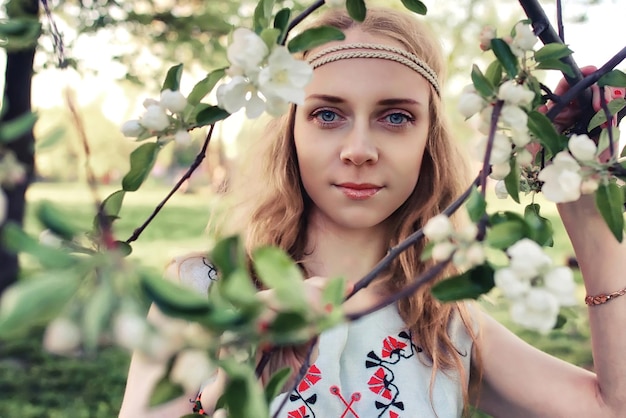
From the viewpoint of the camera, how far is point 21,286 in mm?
370

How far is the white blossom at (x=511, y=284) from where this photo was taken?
1.68 feet

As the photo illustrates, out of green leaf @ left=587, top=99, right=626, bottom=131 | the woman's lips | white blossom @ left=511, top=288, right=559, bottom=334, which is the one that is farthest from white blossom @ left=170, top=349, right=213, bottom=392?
the woman's lips

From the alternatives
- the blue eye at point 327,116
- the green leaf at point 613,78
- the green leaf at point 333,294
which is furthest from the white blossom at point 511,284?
the blue eye at point 327,116

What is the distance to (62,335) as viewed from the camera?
1.26ft

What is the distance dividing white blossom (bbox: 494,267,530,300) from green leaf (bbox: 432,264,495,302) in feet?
0.09

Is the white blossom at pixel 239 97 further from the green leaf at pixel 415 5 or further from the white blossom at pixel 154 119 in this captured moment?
the green leaf at pixel 415 5

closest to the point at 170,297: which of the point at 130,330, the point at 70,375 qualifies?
the point at 130,330

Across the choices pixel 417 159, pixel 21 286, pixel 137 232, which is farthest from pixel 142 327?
pixel 417 159

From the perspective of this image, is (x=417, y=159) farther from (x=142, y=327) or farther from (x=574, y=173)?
(x=142, y=327)

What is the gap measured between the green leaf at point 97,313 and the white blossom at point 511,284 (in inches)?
10.9

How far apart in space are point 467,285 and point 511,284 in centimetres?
6

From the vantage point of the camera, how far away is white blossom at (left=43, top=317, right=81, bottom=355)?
0.38m

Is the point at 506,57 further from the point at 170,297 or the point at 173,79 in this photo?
the point at 170,297

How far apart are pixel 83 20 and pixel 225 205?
1.86 meters
